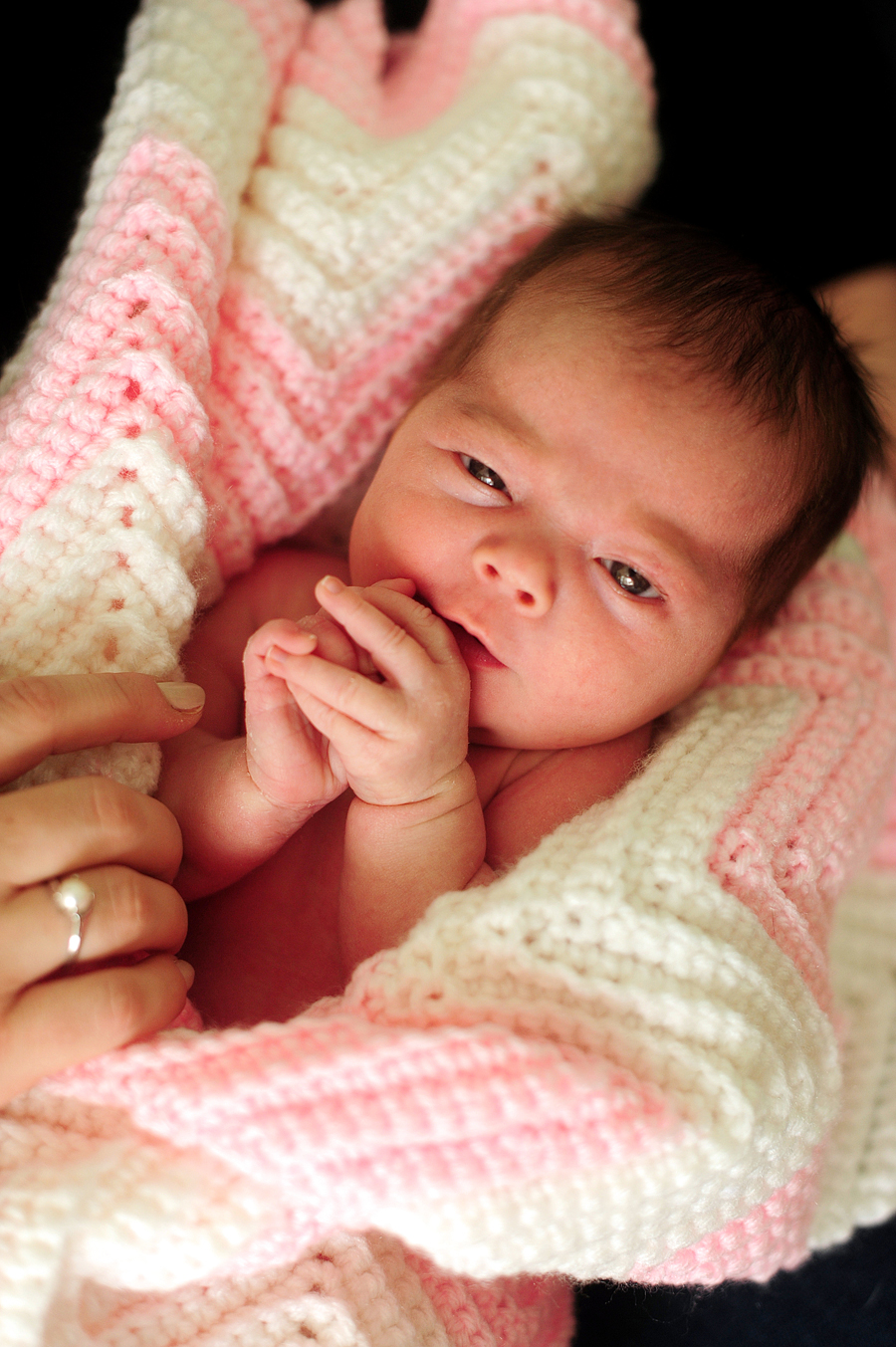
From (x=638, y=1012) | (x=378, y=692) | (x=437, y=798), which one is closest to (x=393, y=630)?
(x=378, y=692)

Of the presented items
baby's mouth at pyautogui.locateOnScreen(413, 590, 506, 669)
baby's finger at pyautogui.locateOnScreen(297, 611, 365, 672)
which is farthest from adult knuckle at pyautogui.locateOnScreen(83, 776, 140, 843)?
baby's mouth at pyautogui.locateOnScreen(413, 590, 506, 669)

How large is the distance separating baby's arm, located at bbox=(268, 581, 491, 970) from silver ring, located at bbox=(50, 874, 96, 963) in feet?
0.79

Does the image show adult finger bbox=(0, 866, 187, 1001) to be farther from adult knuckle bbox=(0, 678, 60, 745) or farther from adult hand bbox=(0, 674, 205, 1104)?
adult knuckle bbox=(0, 678, 60, 745)

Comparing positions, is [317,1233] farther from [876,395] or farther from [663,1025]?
[876,395]

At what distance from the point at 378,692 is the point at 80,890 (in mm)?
292

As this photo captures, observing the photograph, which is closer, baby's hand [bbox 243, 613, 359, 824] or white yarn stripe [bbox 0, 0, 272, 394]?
baby's hand [bbox 243, 613, 359, 824]

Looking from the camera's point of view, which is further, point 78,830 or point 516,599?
point 516,599

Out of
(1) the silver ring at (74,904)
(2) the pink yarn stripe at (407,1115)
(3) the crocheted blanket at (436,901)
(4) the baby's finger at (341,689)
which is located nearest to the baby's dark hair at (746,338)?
(3) the crocheted blanket at (436,901)

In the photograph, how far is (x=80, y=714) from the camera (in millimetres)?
804

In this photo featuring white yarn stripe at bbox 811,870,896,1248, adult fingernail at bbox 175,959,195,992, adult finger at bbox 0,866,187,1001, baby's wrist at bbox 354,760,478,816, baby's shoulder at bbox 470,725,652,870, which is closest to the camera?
adult finger at bbox 0,866,187,1001

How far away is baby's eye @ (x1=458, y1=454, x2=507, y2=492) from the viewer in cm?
102

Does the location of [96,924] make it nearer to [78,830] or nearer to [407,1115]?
[78,830]

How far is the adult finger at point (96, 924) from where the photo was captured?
729 mm

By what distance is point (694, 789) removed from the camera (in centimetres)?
100
